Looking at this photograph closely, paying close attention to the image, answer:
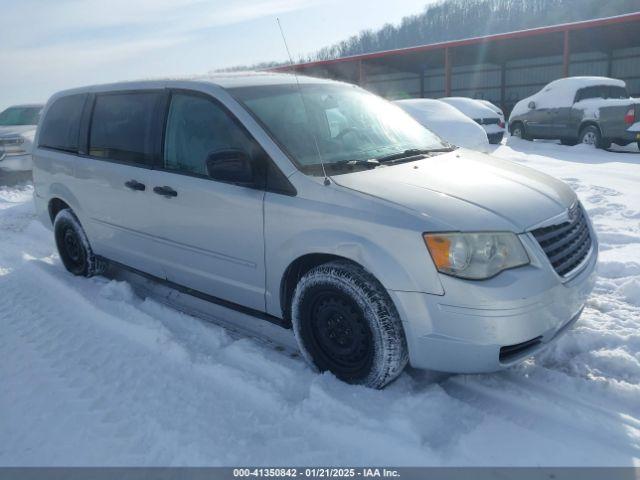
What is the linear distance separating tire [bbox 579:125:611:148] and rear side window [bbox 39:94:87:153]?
11628mm

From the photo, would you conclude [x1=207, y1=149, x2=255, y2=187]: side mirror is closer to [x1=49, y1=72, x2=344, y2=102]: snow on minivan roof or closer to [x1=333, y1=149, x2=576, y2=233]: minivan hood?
[x1=333, y1=149, x2=576, y2=233]: minivan hood

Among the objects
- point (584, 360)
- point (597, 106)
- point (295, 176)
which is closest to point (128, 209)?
point (295, 176)

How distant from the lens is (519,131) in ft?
50.6

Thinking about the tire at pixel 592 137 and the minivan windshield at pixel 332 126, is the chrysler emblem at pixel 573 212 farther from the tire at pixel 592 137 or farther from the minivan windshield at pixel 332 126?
the tire at pixel 592 137

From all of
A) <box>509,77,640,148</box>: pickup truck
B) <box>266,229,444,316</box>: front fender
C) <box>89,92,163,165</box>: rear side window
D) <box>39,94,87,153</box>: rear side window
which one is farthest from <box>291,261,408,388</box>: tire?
<box>509,77,640,148</box>: pickup truck

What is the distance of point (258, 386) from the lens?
116 inches

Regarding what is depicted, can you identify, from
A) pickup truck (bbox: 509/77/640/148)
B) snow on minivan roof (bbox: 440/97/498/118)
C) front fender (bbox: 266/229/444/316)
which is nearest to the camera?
front fender (bbox: 266/229/444/316)

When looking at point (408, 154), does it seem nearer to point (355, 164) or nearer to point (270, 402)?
point (355, 164)

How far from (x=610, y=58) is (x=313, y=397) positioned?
28455mm

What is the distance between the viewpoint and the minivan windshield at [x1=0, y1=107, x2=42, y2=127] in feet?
→ 40.5

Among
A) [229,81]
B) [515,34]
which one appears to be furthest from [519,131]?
[229,81]

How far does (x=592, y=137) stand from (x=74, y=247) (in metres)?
12.1

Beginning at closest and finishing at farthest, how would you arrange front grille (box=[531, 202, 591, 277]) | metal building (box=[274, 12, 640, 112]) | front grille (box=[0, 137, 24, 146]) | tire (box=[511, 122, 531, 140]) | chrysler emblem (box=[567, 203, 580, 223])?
front grille (box=[531, 202, 591, 277])
chrysler emblem (box=[567, 203, 580, 223])
front grille (box=[0, 137, 24, 146])
tire (box=[511, 122, 531, 140])
metal building (box=[274, 12, 640, 112])

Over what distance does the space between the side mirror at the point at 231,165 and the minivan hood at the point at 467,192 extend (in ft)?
1.78
